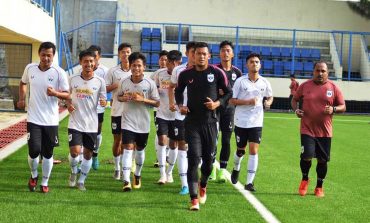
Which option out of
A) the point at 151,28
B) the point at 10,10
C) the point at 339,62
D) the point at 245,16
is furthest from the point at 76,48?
the point at 10,10

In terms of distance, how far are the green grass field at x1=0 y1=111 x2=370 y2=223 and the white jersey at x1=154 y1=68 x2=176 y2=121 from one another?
1.05m

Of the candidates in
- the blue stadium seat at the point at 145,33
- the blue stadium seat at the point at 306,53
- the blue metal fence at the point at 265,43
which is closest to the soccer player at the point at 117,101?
the blue metal fence at the point at 265,43

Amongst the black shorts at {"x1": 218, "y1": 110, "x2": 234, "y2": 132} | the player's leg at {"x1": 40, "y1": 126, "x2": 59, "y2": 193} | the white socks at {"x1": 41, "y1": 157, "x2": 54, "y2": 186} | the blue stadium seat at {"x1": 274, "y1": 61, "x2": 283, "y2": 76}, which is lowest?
the white socks at {"x1": 41, "y1": 157, "x2": 54, "y2": 186}

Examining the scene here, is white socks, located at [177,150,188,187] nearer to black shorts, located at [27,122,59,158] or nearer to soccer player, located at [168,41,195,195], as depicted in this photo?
soccer player, located at [168,41,195,195]

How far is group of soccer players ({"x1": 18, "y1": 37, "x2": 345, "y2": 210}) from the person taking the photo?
297 inches

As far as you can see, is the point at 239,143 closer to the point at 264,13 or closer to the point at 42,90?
the point at 42,90

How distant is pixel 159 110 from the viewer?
9469 millimetres

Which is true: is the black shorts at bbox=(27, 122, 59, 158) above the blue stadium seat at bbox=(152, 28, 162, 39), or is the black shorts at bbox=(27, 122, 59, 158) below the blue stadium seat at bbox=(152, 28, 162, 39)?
below

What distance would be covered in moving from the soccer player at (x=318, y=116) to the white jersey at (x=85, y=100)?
2.92 meters

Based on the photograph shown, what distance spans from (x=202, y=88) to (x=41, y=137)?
7.83 ft

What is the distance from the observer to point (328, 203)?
8102mm

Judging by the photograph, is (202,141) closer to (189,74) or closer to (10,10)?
(189,74)

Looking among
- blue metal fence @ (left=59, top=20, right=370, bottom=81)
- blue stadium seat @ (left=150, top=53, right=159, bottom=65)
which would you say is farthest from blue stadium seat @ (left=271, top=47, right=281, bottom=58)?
blue stadium seat @ (left=150, top=53, right=159, bottom=65)

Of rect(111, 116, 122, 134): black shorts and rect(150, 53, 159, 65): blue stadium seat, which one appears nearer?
rect(111, 116, 122, 134): black shorts
